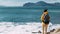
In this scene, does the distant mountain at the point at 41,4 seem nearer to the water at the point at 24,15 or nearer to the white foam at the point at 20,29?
the water at the point at 24,15

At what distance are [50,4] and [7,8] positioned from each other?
2562 millimetres

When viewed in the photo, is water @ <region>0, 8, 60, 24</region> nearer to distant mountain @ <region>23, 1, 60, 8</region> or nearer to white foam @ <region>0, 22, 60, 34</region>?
distant mountain @ <region>23, 1, 60, 8</region>

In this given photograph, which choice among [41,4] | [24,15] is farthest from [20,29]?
[24,15]

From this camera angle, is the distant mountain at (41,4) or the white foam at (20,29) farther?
the distant mountain at (41,4)

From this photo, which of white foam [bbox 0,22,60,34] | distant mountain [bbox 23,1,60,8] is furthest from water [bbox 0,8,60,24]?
white foam [bbox 0,22,60,34]

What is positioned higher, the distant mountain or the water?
the distant mountain

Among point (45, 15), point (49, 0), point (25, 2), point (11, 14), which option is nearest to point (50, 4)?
point (49, 0)

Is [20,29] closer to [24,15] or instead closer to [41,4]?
[41,4]

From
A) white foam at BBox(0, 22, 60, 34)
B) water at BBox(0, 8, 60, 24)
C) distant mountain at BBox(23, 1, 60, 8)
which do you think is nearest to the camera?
white foam at BBox(0, 22, 60, 34)

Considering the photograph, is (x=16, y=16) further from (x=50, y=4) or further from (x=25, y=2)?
(x=50, y=4)

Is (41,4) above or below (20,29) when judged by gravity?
above

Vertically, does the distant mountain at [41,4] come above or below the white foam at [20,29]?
above

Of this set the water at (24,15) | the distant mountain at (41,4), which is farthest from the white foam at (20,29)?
the distant mountain at (41,4)

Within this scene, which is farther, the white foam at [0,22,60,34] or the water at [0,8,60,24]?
the water at [0,8,60,24]
